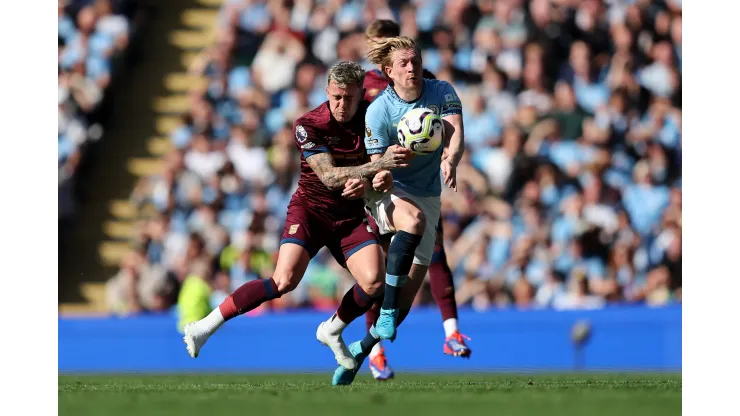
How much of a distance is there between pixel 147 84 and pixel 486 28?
486 centimetres

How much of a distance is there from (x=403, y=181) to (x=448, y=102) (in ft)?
2.05

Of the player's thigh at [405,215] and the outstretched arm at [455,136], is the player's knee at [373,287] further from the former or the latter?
the outstretched arm at [455,136]

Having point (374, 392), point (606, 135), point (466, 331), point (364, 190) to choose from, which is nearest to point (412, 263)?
point (364, 190)

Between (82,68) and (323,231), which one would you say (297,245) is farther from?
(82,68)

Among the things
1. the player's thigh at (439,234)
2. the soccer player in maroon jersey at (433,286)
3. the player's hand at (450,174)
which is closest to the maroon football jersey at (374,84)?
the soccer player in maroon jersey at (433,286)

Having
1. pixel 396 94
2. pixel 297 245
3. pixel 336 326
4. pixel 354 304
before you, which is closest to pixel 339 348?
pixel 336 326

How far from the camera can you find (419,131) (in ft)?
27.3

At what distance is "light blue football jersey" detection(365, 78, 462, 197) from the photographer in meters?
8.48

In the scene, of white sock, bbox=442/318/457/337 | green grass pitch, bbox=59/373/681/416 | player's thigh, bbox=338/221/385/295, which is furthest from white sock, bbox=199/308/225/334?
Result: white sock, bbox=442/318/457/337

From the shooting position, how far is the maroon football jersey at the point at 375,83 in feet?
31.2

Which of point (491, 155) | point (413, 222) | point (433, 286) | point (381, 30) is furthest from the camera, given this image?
point (491, 155)

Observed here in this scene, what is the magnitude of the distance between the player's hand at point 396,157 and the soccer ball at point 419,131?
0.16 ft

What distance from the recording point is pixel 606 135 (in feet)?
49.6

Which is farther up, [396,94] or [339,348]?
[396,94]
